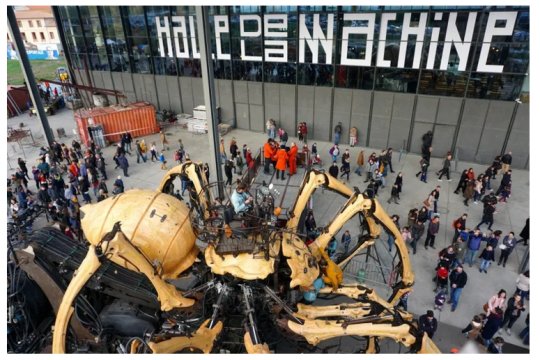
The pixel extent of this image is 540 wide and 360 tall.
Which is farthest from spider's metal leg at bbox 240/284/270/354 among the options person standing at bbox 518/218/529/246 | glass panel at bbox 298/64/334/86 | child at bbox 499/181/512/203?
glass panel at bbox 298/64/334/86

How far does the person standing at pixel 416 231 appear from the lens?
1416 cm

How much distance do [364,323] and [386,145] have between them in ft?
58.0

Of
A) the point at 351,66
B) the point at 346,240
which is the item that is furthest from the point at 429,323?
the point at 351,66

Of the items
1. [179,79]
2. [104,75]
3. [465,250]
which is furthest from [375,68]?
[104,75]

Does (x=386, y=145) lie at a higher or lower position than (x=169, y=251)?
lower

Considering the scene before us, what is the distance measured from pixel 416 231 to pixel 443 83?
1087cm

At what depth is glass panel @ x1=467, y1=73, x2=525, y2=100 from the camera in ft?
63.7

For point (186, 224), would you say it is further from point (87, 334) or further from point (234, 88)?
point (234, 88)

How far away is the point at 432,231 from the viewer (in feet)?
46.9

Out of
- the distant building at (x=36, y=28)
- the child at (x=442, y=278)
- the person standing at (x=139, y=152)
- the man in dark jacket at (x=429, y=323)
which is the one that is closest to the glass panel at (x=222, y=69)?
the person standing at (x=139, y=152)

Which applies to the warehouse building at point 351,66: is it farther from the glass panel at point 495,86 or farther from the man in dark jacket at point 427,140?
the man in dark jacket at point 427,140

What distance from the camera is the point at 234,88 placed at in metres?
27.0

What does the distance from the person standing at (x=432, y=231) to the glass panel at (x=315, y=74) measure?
12555mm

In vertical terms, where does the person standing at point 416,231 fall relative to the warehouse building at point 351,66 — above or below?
below
